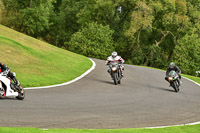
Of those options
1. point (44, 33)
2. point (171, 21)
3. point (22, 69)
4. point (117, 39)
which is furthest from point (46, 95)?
point (44, 33)

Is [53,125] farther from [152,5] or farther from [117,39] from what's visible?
[117,39]

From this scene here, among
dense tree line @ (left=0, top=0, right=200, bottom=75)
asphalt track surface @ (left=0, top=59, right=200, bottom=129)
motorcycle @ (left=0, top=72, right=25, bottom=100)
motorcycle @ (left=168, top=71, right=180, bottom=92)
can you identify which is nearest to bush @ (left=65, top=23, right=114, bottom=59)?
dense tree line @ (left=0, top=0, right=200, bottom=75)

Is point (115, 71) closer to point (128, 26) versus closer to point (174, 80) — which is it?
point (174, 80)

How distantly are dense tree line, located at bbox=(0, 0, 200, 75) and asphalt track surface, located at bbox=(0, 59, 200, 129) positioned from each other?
38333 millimetres

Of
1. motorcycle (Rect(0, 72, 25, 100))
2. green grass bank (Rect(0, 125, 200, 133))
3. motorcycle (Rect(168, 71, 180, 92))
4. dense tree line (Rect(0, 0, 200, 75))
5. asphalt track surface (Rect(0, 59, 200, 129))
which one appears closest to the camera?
green grass bank (Rect(0, 125, 200, 133))

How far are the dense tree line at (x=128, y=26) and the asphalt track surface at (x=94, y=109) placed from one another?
3833 centimetres

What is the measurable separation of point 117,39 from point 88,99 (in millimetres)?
50159

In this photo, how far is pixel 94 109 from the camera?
1137cm

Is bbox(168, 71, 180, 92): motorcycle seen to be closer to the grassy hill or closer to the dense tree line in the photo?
the grassy hill

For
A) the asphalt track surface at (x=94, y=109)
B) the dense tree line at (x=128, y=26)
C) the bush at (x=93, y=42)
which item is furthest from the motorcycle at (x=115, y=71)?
the bush at (x=93, y=42)

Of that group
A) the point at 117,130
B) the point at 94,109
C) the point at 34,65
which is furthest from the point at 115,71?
the point at 117,130

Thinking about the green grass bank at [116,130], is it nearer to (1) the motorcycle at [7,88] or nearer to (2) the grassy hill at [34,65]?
(1) the motorcycle at [7,88]

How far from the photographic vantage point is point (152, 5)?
55.6 meters

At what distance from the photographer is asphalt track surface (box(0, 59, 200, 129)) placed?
8930 mm
